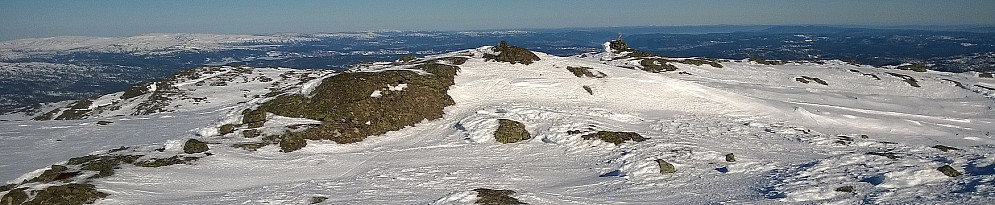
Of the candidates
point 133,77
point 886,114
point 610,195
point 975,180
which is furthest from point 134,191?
point 133,77

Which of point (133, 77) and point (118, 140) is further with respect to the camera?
point (133, 77)

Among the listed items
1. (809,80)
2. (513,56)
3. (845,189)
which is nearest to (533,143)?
(845,189)

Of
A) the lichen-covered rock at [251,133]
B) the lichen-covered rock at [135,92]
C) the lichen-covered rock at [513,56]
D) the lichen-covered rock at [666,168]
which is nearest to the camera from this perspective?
the lichen-covered rock at [666,168]

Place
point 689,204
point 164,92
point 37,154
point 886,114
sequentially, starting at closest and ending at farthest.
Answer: point 689,204 → point 37,154 → point 886,114 → point 164,92

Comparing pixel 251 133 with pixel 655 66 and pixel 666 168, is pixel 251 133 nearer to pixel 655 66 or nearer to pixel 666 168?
pixel 666 168

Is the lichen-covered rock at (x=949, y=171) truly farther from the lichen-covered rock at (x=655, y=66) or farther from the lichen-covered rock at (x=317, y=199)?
the lichen-covered rock at (x=655, y=66)

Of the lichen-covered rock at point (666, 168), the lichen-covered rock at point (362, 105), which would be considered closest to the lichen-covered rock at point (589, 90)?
the lichen-covered rock at point (362, 105)

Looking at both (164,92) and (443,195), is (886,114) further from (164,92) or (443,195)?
(164,92)
